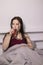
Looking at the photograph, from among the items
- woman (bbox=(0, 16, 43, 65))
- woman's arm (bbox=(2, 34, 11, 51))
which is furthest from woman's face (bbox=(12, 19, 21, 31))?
woman's arm (bbox=(2, 34, 11, 51))

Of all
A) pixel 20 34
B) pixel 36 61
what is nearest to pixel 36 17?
pixel 20 34

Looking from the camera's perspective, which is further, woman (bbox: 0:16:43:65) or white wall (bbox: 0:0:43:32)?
white wall (bbox: 0:0:43:32)

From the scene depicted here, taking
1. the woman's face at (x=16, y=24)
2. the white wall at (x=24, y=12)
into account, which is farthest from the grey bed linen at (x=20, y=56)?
the white wall at (x=24, y=12)

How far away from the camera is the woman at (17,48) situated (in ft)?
5.06

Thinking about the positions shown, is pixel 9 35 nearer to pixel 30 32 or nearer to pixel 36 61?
pixel 30 32

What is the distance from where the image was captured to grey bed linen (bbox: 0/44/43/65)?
153 centimetres

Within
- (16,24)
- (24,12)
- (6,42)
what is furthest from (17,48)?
(24,12)

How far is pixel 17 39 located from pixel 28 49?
198 mm

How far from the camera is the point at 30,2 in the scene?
6.49ft

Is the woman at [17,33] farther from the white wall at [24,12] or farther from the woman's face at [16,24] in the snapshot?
the white wall at [24,12]

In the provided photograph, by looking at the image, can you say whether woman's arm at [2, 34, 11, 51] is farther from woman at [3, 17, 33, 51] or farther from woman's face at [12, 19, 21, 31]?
woman's face at [12, 19, 21, 31]

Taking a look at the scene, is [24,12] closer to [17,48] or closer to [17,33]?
[17,33]

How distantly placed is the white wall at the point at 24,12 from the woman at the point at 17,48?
0.34 feet

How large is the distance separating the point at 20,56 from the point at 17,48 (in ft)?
0.47
